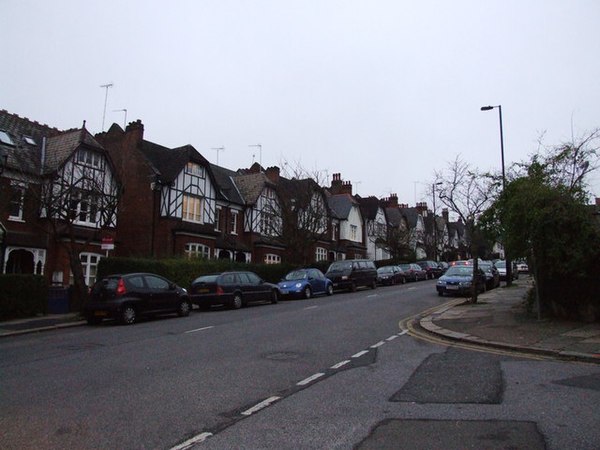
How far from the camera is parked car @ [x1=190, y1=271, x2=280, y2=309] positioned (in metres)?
21.3

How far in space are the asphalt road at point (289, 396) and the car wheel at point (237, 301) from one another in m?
9.41

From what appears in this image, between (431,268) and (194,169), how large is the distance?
2404 centimetres

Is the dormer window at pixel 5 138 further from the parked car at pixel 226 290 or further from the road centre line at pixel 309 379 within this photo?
the road centre line at pixel 309 379

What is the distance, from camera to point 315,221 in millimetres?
35312

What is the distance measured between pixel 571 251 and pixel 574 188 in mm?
2059

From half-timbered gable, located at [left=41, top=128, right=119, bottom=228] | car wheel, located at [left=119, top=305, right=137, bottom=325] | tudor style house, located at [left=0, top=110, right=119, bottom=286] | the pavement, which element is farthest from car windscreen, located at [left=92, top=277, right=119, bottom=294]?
half-timbered gable, located at [left=41, top=128, right=119, bottom=228]

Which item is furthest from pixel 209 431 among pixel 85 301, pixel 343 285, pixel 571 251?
pixel 343 285

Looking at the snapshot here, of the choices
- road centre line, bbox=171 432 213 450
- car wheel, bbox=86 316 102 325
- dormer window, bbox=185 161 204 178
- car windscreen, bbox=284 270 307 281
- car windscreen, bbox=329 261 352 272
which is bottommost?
road centre line, bbox=171 432 213 450

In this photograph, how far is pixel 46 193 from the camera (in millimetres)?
20875

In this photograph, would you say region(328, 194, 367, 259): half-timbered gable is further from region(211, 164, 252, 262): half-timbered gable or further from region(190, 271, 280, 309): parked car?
region(190, 271, 280, 309): parked car

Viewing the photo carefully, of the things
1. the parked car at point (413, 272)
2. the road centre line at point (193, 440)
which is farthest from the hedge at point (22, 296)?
the parked car at point (413, 272)

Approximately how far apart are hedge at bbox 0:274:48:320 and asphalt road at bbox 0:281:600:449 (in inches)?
263

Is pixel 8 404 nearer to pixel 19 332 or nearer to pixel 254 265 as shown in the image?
pixel 19 332

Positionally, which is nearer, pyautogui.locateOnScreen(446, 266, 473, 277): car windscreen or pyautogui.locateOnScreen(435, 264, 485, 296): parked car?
pyautogui.locateOnScreen(435, 264, 485, 296): parked car
